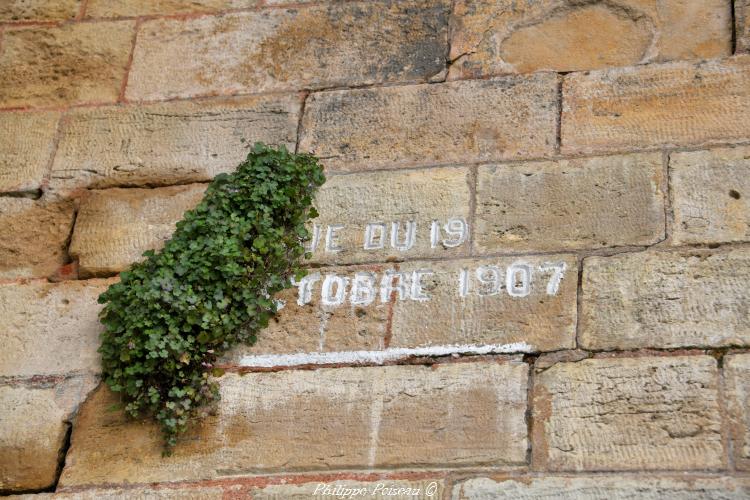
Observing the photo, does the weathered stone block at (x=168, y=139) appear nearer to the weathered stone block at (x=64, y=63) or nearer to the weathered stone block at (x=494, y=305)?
the weathered stone block at (x=64, y=63)

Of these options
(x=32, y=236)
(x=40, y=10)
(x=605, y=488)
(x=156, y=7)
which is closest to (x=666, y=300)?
(x=605, y=488)

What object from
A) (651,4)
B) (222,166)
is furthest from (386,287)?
(651,4)

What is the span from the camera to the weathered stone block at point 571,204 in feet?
14.0

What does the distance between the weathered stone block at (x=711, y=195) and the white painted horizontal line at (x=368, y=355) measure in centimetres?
Result: 71

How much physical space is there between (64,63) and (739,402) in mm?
3069

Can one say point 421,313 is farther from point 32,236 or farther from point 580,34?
point 32,236

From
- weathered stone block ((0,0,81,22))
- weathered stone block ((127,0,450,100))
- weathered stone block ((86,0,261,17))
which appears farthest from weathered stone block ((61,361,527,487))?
weathered stone block ((0,0,81,22))

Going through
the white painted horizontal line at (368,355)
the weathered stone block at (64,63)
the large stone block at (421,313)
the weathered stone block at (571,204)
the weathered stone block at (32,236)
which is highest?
the weathered stone block at (64,63)

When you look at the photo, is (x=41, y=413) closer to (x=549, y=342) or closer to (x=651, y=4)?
(x=549, y=342)

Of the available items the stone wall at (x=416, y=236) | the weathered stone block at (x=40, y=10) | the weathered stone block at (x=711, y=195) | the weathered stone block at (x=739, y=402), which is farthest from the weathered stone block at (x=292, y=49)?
the weathered stone block at (x=739, y=402)

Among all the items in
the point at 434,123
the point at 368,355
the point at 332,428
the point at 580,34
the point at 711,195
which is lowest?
the point at 332,428

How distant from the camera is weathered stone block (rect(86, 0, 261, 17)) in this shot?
5.28 m

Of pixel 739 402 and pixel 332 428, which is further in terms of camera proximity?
pixel 332 428

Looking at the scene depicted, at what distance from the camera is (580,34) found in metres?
4.86
